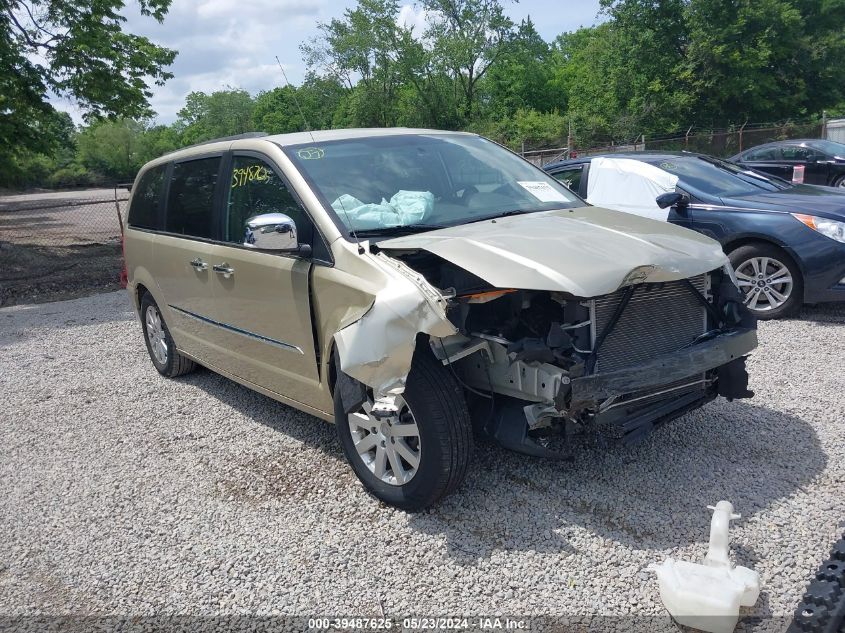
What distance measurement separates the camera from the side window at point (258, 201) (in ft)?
13.0

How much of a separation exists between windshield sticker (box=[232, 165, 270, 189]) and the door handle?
20.5 inches

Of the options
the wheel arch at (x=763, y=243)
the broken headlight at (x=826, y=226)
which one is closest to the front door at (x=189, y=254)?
the wheel arch at (x=763, y=243)

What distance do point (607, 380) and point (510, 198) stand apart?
1.62 meters

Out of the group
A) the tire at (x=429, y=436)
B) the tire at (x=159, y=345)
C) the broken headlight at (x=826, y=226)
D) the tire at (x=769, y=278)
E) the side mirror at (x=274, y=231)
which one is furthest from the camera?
the tire at (x=769, y=278)

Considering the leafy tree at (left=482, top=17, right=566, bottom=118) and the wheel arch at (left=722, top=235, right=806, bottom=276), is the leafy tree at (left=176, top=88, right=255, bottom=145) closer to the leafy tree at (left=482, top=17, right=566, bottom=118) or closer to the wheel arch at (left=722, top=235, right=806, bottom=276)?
the leafy tree at (left=482, top=17, right=566, bottom=118)

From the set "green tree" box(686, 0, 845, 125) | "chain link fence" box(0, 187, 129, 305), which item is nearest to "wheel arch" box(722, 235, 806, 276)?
"chain link fence" box(0, 187, 129, 305)

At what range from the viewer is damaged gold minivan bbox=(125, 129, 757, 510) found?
326 centimetres

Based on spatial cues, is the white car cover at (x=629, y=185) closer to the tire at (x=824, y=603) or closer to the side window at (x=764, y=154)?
the tire at (x=824, y=603)

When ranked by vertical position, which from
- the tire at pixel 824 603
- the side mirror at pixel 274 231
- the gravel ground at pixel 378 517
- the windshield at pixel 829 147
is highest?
the side mirror at pixel 274 231

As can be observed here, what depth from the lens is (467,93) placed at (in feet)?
185

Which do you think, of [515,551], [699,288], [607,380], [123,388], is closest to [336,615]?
[515,551]

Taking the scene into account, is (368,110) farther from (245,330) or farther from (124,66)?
(245,330)

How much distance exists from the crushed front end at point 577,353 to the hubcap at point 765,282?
3.32 m

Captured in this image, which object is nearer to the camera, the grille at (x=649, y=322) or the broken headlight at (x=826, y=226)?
the grille at (x=649, y=322)
